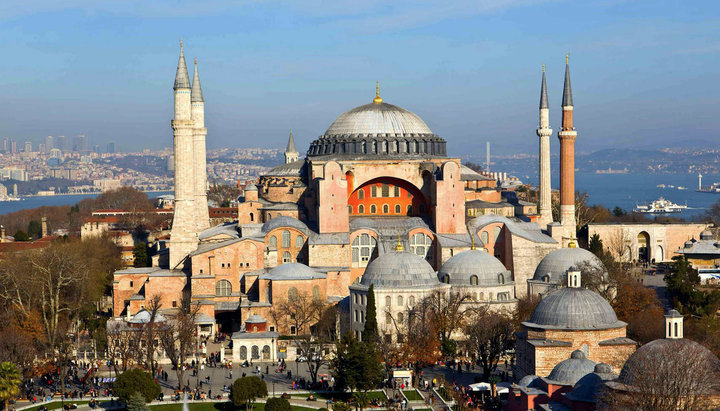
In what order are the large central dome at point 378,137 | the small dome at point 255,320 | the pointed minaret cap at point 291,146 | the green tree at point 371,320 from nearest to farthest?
the green tree at point 371,320, the small dome at point 255,320, the large central dome at point 378,137, the pointed minaret cap at point 291,146

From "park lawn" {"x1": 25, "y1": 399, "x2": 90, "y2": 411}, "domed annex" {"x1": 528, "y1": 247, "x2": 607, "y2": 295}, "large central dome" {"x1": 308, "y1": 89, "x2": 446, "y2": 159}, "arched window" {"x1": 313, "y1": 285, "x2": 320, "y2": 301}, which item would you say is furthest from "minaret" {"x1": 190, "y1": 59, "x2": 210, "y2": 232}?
"park lawn" {"x1": 25, "y1": 399, "x2": 90, "y2": 411}

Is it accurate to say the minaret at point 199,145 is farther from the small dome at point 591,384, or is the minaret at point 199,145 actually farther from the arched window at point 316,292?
the small dome at point 591,384

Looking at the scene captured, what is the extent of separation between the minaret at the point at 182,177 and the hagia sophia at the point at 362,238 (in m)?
0.05

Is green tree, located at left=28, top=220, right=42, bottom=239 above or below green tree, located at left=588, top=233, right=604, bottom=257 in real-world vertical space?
above

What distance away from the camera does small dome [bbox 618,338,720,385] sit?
25531 millimetres

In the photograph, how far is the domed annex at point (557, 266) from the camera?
132ft

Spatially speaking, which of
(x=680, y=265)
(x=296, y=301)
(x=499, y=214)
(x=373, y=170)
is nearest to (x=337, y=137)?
(x=373, y=170)

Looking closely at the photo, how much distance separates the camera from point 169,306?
42.7 meters

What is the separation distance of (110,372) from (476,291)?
12.6 m

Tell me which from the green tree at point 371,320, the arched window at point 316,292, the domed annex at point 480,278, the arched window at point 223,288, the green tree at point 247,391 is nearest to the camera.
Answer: the green tree at point 247,391

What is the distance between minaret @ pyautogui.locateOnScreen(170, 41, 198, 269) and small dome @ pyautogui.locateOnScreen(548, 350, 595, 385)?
63.0 ft

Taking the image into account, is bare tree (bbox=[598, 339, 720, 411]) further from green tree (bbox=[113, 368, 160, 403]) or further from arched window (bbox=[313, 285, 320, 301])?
arched window (bbox=[313, 285, 320, 301])

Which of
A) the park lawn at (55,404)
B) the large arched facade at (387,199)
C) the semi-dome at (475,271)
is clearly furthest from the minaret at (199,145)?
the park lawn at (55,404)

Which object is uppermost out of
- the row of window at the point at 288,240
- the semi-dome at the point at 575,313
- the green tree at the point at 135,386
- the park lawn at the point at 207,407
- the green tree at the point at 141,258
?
the row of window at the point at 288,240
